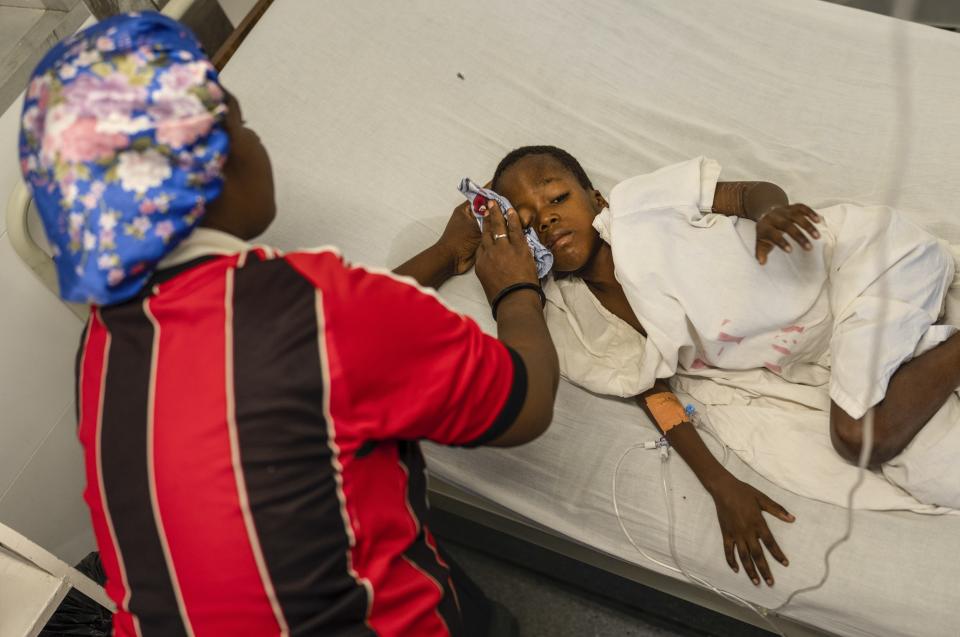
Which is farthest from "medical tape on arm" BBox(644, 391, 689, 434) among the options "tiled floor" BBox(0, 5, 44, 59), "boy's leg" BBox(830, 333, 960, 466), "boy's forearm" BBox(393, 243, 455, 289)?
"tiled floor" BBox(0, 5, 44, 59)

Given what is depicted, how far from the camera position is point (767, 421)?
1.37 m

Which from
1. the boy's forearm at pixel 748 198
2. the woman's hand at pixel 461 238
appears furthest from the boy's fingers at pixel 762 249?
the woman's hand at pixel 461 238

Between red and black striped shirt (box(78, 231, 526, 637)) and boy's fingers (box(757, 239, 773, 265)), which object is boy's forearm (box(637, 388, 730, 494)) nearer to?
boy's fingers (box(757, 239, 773, 265))

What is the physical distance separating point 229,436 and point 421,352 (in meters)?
0.22

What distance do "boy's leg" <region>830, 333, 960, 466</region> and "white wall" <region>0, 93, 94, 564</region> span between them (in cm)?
150

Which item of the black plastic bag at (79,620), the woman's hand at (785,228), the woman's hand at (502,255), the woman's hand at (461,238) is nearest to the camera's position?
the woman's hand at (785,228)

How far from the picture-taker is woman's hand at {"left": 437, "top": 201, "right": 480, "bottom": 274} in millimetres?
1507

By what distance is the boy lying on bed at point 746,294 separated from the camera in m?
1.23

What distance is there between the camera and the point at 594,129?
174 centimetres

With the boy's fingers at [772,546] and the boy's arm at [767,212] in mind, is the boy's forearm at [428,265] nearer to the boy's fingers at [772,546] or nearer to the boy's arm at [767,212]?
the boy's arm at [767,212]

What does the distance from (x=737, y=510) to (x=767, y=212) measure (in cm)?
51

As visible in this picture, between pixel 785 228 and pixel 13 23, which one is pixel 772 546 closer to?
pixel 785 228

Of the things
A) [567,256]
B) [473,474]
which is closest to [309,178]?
[567,256]

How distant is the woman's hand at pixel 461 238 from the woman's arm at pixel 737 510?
55cm
